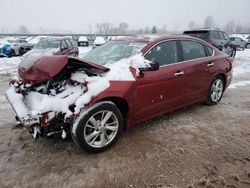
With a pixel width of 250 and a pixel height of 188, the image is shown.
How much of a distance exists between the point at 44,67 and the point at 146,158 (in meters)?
1.87

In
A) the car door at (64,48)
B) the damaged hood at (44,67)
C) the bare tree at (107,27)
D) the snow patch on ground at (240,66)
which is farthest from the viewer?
the bare tree at (107,27)

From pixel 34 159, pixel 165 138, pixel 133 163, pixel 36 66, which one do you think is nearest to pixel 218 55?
pixel 165 138

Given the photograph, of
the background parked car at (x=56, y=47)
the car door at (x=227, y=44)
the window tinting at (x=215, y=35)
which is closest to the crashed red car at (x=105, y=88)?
the background parked car at (x=56, y=47)

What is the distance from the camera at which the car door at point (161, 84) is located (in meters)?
3.84

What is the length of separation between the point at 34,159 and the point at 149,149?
1627 millimetres

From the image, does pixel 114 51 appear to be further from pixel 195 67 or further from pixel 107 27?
pixel 107 27

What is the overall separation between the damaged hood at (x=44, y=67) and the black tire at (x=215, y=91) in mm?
2886

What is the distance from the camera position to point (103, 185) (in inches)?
112

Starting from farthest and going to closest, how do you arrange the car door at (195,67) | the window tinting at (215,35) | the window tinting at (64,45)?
the window tinting at (215,35)
the window tinting at (64,45)
the car door at (195,67)

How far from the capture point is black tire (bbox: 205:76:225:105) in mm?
5422

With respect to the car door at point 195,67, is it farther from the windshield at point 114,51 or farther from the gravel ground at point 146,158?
the windshield at point 114,51

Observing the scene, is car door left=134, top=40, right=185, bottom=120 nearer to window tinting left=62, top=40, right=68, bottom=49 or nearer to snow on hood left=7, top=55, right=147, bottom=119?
snow on hood left=7, top=55, right=147, bottom=119

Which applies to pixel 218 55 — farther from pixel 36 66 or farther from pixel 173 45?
pixel 36 66

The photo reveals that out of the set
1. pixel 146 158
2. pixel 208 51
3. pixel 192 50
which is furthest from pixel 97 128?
pixel 208 51
